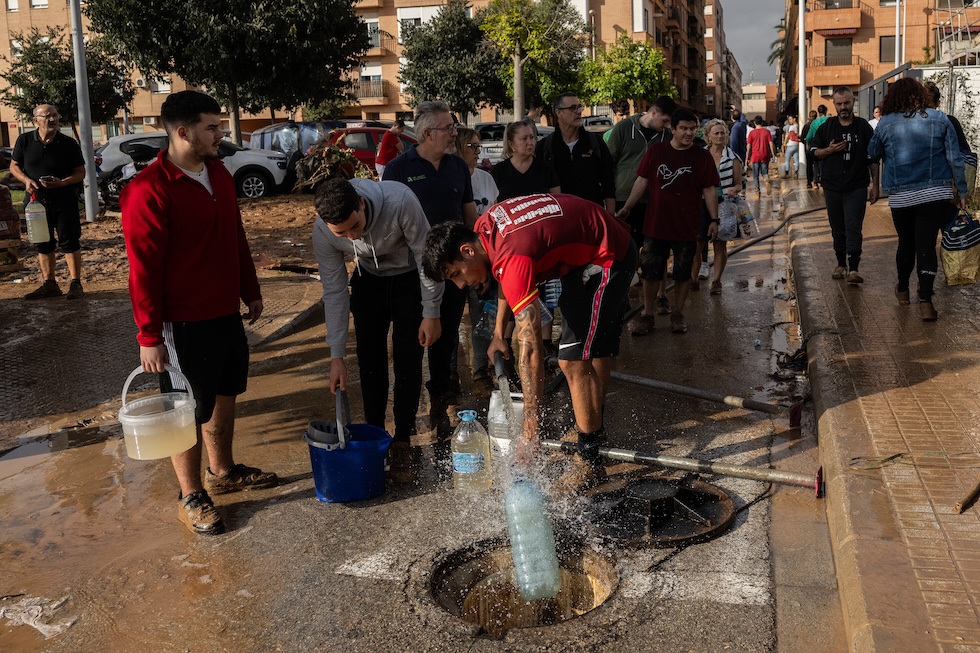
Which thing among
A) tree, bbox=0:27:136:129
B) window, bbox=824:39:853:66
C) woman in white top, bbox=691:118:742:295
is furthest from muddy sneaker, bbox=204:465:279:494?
window, bbox=824:39:853:66

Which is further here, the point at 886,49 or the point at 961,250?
the point at 886,49

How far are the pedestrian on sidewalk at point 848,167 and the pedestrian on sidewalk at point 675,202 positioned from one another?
5.01 ft

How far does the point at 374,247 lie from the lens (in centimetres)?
486

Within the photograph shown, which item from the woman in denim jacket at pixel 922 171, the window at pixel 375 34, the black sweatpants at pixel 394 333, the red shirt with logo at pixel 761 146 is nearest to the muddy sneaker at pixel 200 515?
the black sweatpants at pixel 394 333

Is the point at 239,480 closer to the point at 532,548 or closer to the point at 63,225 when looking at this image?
the point at 532,548

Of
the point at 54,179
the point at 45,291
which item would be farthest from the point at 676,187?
the point at 45,291

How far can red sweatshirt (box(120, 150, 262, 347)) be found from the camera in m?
4.21

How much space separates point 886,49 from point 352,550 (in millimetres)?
59998

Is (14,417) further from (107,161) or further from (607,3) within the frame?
(607,3)

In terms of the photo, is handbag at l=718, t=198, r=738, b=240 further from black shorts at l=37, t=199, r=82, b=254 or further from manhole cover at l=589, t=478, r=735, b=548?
black shorts at l=37, t=199, r=82, b=254

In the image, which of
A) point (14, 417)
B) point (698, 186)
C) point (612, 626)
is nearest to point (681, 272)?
point (698, 186)

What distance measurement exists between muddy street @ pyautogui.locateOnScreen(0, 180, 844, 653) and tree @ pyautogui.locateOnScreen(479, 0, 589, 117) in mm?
27592

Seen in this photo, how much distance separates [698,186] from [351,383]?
11.0 ft

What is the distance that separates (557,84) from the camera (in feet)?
144
